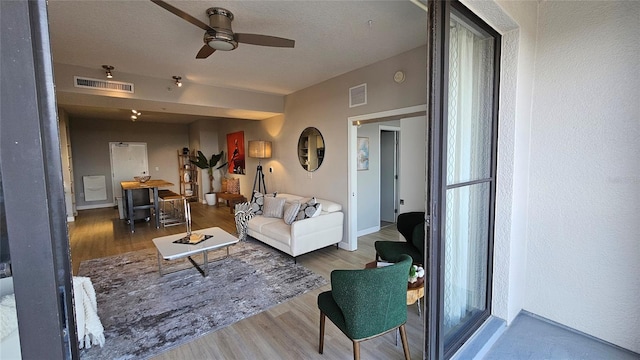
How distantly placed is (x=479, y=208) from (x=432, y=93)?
3.89 feet

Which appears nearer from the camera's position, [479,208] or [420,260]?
[479,208]

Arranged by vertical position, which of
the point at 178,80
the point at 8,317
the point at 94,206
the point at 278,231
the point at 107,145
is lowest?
the point at 94,206

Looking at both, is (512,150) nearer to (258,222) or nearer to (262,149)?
(258,222)

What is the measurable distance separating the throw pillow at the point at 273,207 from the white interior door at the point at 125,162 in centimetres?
630

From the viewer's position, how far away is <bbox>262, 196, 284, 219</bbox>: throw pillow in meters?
4.63

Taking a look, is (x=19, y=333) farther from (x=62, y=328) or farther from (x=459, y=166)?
(x=459, y=166)

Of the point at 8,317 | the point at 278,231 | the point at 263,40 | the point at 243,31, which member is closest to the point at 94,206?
the point at 278,231

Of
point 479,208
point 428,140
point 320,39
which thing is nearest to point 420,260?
point 479,208

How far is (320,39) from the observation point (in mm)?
2926

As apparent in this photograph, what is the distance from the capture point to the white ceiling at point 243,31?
2305 millimetres

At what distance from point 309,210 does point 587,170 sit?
2997mm

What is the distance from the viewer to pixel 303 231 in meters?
3.76

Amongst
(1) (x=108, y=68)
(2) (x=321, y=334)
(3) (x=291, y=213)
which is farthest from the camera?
(3) (x=291, y=213)

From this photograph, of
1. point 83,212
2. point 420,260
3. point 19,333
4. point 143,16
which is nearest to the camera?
point 19,333
